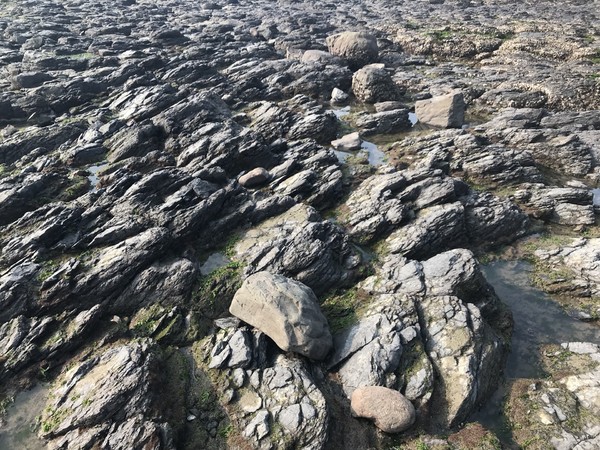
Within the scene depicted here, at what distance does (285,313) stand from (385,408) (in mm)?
7790

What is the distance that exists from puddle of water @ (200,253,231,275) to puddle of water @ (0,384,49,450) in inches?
506

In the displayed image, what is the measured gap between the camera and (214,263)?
3266cm

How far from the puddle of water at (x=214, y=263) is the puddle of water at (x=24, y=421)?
12857 millimetres

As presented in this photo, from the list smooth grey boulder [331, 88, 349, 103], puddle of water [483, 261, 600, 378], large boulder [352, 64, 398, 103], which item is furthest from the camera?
smooth grey boulder [331, 88, 349, 103]

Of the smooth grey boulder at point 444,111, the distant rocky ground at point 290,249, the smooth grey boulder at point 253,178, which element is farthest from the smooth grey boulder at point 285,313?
the smooth grey boulder at point 444,111

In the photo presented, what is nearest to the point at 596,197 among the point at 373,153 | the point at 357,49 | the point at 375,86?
the point at 373,153

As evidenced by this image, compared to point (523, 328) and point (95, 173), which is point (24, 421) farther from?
point (523, 328)

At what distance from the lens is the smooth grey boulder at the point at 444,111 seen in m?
53.7

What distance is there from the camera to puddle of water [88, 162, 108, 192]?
137 ft

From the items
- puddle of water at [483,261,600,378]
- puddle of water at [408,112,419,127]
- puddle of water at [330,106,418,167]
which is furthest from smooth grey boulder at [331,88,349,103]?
puddle of water at [483,261,600,378]

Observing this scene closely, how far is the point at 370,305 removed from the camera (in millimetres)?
27281

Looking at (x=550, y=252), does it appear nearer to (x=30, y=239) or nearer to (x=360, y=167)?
(x=360, y=167)

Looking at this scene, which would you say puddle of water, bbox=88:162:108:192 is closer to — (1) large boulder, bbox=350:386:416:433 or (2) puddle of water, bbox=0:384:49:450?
(2) puddle of water, bbox=0:384:49:450

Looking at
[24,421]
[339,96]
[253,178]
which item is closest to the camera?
[24,421]
